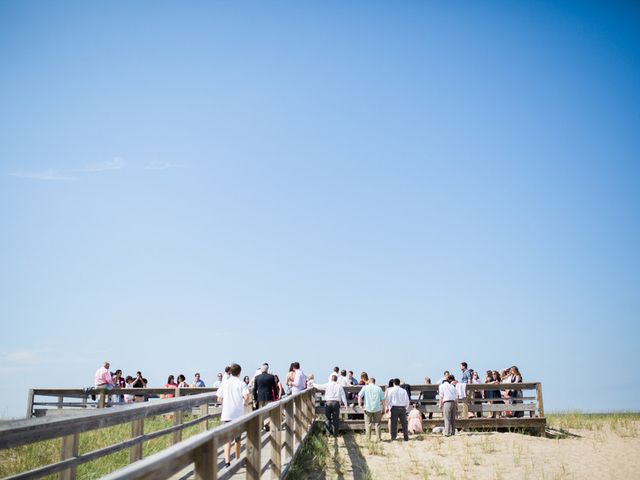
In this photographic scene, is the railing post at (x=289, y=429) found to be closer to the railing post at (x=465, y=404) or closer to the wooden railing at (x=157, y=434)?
the wooden railing at (x=157, y=434)

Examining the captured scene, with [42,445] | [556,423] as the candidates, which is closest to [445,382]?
[556,423]

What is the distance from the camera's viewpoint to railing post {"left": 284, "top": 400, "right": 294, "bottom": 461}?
891cm

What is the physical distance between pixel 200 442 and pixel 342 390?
14019 mm

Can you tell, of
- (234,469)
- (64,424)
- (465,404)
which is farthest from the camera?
(465,404)

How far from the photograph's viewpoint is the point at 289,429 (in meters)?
9.18

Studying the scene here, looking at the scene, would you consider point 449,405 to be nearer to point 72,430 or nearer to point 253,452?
point 253,452

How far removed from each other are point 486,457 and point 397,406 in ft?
11.1

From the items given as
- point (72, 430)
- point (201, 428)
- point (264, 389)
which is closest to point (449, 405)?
point (264, 389)

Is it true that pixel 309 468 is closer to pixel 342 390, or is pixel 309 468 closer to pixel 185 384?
pixel 342 390

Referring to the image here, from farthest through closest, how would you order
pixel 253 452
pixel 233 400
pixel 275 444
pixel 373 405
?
pixel 373 405
pixel 233 400
pixel 275 444
pixel 253 452

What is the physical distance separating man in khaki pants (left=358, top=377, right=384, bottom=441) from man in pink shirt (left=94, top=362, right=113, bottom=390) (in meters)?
8.58

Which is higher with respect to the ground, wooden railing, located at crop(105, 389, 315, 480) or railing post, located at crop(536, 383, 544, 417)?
wooden railing, located at crop(105, 389, 315, 480)

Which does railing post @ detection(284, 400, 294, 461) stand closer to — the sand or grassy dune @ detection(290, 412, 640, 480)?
grassy dune @ detection(290, 412, 640, 480)

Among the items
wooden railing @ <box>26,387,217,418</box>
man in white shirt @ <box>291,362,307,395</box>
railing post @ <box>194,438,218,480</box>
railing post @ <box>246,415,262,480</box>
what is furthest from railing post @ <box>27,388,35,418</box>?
railing post @ <box>194,438,218,480</box>
